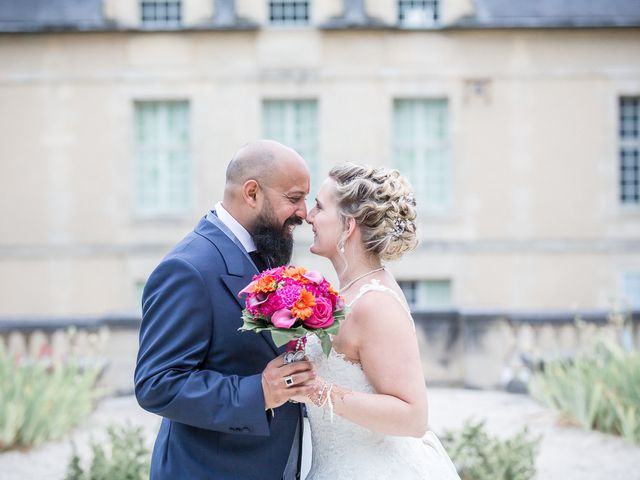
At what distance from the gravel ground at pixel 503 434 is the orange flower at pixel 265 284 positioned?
336cm

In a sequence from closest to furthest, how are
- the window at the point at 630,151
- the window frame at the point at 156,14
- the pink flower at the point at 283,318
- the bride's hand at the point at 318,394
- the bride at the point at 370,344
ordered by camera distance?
1. the pink flower at the point at 283,318
2. the bride's hand at the point at 318,394
3. the bride at the point at 370,344
4. the window frame at the point at 156,14
5. the window at the point at 630,151

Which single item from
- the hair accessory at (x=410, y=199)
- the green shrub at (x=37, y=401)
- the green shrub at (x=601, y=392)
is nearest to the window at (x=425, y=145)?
the green shrub at (x=601, y=392)

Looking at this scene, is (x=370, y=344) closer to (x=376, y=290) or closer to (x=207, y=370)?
(x=376, y=290)

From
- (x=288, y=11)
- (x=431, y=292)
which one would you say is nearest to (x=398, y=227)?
(x=431, y=292)

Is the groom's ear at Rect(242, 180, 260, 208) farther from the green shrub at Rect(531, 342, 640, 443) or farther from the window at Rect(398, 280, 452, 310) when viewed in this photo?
the window at Rect(398, 280, 452, 310)

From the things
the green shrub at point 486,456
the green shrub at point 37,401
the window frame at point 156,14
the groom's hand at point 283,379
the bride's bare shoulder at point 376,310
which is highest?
the window frame at point 156,14

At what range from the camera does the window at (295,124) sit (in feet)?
57.8

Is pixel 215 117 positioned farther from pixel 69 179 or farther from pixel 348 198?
pixel 348 198

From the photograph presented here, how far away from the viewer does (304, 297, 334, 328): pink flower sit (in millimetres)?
2637

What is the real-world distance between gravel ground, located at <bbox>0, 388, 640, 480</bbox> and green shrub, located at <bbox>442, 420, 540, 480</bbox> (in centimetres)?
88

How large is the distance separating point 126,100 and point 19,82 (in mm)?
2204

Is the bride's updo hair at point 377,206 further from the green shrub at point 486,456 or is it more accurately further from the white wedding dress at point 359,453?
the green shrub at point 486,456

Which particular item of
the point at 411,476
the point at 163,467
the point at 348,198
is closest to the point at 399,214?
the point at 348,198

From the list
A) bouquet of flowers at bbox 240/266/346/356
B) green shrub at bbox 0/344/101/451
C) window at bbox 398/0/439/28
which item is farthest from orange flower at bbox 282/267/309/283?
window at bbox 398/0/439/28
